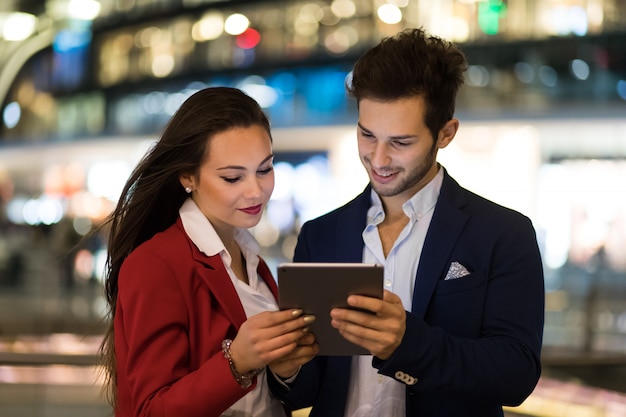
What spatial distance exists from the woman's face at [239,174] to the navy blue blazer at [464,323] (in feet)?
1.10

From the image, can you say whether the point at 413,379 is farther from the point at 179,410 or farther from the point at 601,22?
the point at 601,22

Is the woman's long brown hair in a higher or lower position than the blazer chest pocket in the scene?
higher

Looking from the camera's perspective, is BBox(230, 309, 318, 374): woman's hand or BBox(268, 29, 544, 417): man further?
BBox(268, 29, 544, 417): man

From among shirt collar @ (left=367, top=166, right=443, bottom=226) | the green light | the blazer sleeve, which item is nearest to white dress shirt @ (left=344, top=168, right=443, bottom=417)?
shirt collar @ (left=367, top=166, right=443, bottom=226)

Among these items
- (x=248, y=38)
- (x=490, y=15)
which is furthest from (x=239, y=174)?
(x=248, y=38)

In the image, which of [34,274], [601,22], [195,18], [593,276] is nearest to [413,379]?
[34,274]

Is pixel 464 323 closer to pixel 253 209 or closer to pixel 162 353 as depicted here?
pixel 253 209

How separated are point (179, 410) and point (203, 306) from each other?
0.93ft

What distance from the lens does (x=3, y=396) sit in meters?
4.85

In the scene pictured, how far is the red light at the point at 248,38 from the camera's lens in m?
35.0

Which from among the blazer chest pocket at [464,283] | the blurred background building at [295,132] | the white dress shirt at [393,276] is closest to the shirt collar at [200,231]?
the white dress shirt at [393,276]

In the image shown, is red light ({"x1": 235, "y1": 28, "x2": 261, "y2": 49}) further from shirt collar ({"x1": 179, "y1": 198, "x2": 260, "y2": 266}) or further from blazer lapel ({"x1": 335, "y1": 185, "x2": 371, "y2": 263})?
shirt collar ({"x1": 179, "y1": 198, "x2": 260, "y2": 266})

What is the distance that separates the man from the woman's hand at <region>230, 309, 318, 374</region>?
0.74ft

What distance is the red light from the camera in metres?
35.0
